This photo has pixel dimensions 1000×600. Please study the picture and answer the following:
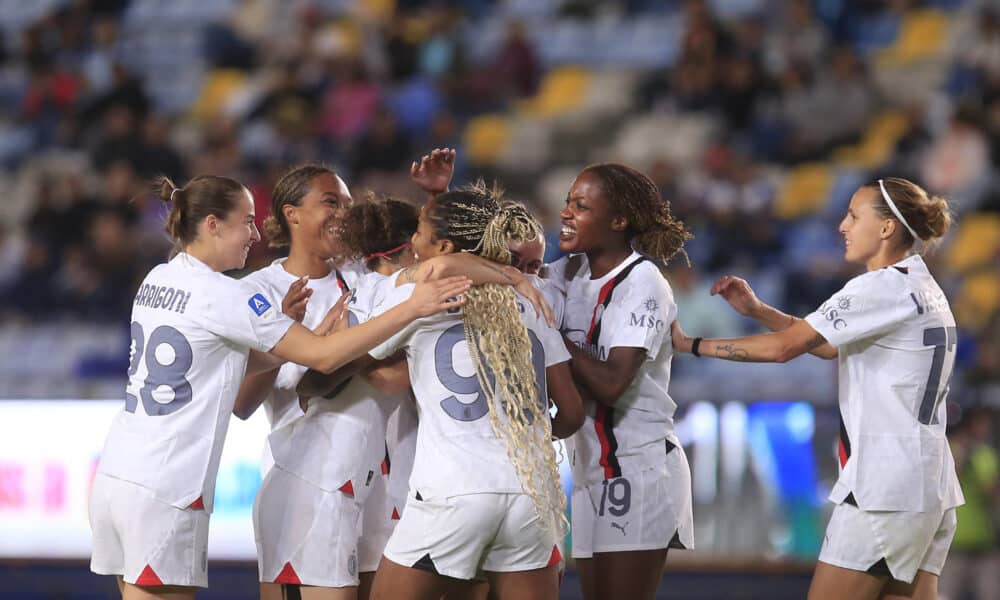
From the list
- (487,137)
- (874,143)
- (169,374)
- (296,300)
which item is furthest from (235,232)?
(487,137)

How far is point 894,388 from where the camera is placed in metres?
4.44

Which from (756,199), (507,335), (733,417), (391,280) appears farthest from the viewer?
(756,199)

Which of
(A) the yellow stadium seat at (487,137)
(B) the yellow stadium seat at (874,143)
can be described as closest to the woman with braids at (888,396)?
(B) the yellow stadium seat at (874,143)

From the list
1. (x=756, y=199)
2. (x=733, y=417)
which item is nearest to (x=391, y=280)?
(x=733, y=417)

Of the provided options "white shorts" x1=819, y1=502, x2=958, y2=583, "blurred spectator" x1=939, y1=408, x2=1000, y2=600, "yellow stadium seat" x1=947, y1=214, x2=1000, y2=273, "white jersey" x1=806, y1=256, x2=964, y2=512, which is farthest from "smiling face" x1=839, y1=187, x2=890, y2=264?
"yellow stadium seat" x1=947, y1=214, x2=1000, y2=273

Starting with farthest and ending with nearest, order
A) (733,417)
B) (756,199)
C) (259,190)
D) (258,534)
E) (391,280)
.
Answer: (259,190) → (756,199) → (733,417) → (258,534) → (391,280)

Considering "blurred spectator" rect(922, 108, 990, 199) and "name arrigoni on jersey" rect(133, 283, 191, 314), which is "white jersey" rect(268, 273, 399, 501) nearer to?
"name arrigoni on jersey" rect(133, 283, 191, 314)

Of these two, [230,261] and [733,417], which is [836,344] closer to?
[230,261]

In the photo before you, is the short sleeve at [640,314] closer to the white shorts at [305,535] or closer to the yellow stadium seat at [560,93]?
the white shorts at [305,535]

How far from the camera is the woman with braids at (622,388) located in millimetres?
4426

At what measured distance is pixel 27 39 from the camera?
557 inches

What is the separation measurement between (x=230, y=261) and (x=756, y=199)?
6845 mm

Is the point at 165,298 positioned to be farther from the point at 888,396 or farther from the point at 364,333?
the point at 888,396

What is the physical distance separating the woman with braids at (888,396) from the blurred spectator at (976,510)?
302 cm
